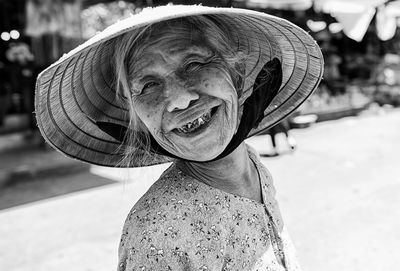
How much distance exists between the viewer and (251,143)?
299 inches

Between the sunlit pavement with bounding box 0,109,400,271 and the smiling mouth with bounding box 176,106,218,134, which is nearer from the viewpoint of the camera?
the smiling mouth with bounding box 176,106,218,134

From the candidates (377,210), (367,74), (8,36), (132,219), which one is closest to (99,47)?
(132,219)

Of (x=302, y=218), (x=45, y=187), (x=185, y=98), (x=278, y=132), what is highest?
(x=185, y=98)

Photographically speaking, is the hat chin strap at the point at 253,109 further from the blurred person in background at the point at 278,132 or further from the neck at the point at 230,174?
the blurred person in background at the point at 278,132

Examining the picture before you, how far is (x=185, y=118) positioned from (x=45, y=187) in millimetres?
5127

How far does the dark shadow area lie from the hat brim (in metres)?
4.18

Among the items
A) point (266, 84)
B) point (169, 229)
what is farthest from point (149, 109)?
point (266, 84)

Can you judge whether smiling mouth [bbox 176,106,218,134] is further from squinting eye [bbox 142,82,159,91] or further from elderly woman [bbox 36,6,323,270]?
squinting eye [bbox 142,82,159,91]

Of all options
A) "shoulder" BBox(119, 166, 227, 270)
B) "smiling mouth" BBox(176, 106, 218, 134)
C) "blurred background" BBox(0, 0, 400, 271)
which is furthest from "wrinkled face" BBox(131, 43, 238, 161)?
"blurred background" BBox(0, 0, 400, 271)

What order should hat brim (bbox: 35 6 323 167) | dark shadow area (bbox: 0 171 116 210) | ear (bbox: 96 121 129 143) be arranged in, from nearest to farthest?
hat brim (bbox: 35 6 323 167) → ear (bbox: 96 121 129 143) → dark shadow area (bbox: 0 171 116 210)

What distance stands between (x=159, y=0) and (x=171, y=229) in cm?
680

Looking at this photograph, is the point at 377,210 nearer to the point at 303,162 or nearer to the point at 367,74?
the point at 303,162

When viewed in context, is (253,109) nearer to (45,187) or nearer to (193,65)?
(193,65)

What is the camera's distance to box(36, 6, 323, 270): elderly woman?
0.90 meters
